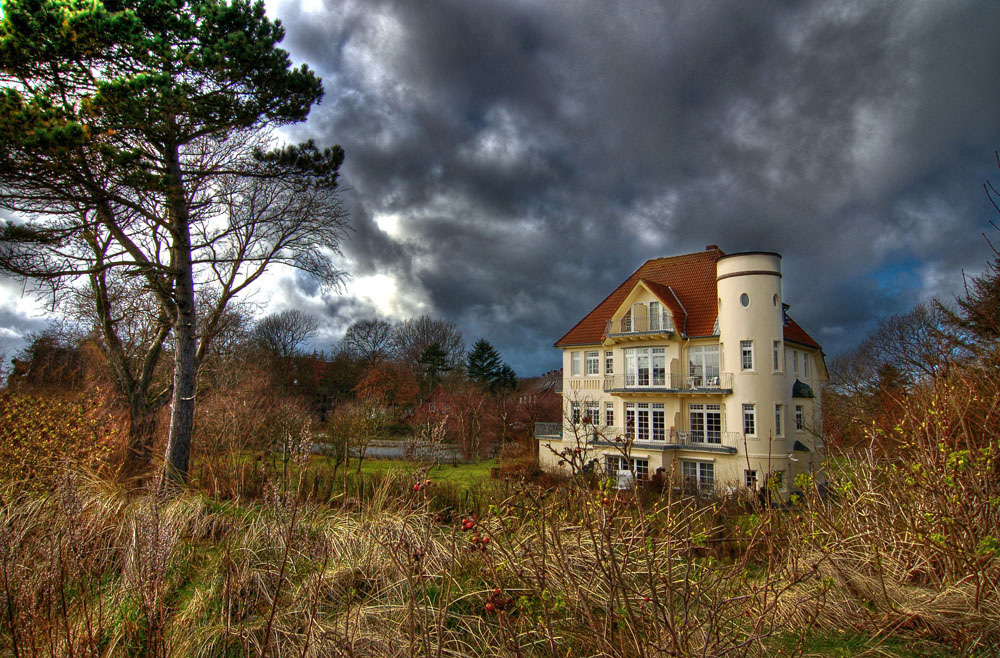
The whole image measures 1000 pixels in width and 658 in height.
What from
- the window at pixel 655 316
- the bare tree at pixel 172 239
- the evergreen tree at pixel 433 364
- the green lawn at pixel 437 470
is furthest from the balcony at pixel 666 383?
the evergreen tree at pixel 433 364

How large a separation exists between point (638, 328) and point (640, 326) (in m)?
0.14

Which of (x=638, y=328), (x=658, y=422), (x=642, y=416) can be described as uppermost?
(x=638, y=328)

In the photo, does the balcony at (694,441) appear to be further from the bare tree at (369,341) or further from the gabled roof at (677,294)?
the bare tree at (369,341)

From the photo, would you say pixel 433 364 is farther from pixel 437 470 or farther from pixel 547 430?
pixel 437 470

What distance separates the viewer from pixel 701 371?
75.9ft

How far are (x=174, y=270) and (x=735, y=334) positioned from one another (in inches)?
770

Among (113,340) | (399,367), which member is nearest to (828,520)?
(113,340)

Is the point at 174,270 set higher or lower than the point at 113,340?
higher

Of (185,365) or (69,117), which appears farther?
(185,365)

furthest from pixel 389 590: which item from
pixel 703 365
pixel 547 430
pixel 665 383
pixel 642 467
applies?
pixel 547 430

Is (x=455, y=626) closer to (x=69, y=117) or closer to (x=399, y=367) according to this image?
(x=69, y=117)

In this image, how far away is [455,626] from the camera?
3.44m

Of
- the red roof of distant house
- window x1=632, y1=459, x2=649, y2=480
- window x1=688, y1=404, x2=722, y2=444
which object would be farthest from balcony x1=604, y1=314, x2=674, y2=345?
window x1=632, y1=459, x2=649, y2=480

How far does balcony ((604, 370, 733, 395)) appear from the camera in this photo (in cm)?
2186
